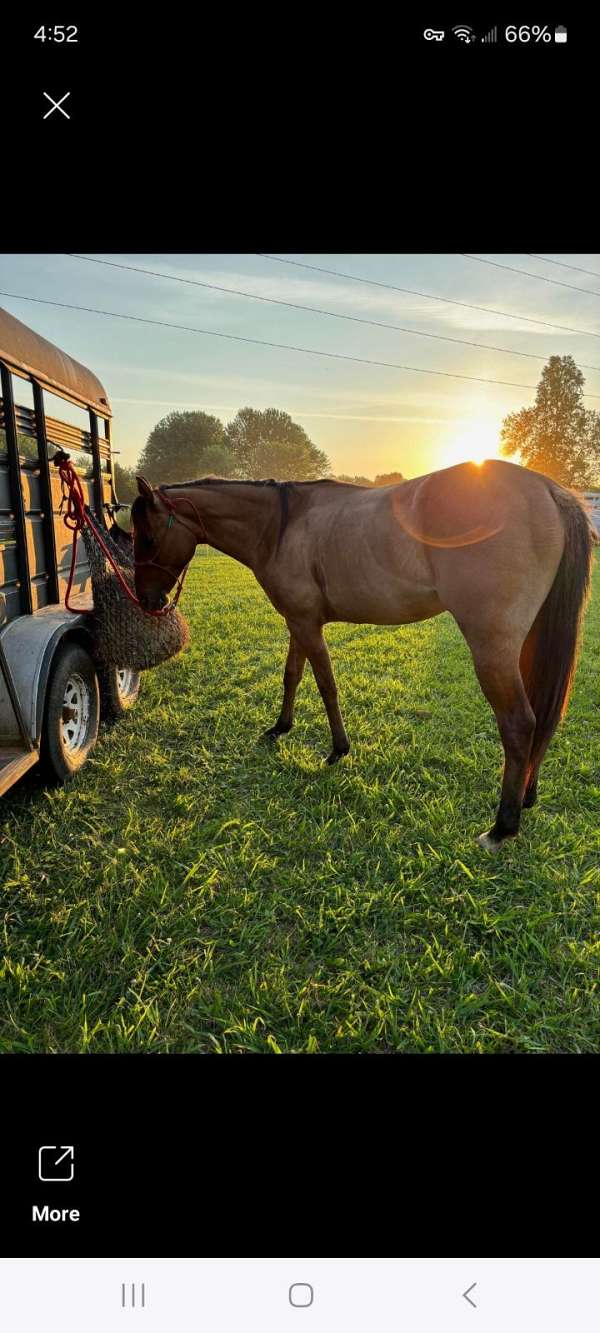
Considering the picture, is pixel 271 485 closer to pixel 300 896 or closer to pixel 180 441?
pixel 300 896

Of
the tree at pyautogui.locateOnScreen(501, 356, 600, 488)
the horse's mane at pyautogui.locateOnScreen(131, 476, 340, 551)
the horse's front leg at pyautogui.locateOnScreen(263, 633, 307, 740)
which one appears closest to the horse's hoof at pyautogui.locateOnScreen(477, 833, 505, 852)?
the horse's front leg at pyautogui.locateOnScreen(263, 633, 307, 740)

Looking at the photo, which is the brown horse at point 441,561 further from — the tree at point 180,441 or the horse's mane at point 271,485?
the tree at point 180,441

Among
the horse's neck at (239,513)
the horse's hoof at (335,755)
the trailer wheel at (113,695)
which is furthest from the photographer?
the trailer wheel at (113,695)

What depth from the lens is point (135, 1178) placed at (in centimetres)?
91

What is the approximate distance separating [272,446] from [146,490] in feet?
117

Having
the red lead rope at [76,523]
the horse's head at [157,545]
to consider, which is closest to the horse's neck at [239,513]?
the horse's head at [157,545]

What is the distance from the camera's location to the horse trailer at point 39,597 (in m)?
2.69

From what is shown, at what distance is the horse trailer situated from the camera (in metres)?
2.69

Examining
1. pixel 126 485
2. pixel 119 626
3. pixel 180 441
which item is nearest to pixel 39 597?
pixel 119 626

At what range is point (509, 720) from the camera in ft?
8.82

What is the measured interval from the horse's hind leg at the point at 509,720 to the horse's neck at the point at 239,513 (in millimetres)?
1768
